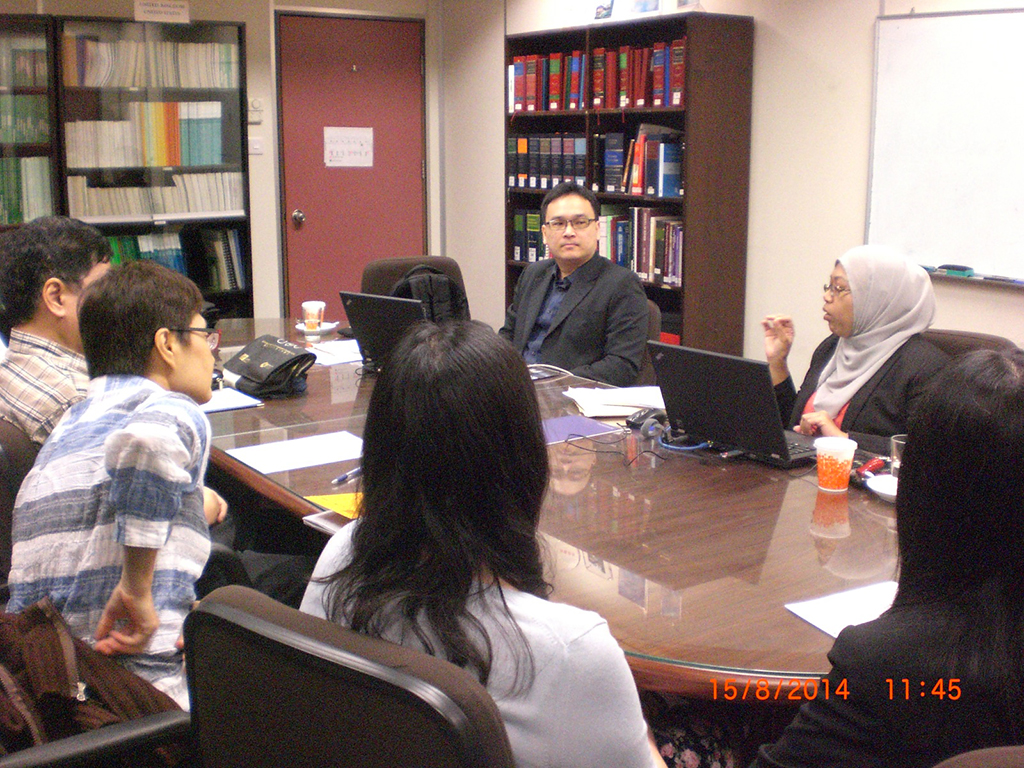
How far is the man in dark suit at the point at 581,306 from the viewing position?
3.42m

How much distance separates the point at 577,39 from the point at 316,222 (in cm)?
200

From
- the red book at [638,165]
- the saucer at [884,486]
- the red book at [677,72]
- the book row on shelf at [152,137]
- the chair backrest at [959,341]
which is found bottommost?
the saucer at [884,486]

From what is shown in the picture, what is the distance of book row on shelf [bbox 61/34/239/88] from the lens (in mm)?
5062

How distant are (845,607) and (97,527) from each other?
1.20 metres

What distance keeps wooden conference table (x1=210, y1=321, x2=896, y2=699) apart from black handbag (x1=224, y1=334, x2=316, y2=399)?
0.39 m

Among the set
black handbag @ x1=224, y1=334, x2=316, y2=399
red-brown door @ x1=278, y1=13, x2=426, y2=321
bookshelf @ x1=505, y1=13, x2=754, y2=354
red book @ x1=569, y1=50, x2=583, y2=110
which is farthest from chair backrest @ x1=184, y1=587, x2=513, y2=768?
red-brown door @ x1=278, y1=13, x2=426, y2=321

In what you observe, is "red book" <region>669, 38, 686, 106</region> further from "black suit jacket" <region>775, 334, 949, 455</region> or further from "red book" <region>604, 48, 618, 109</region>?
"black suit jacket" <region>775, 334, 949, 455</region>

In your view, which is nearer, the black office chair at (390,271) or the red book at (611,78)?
the black office chair at (390,271)

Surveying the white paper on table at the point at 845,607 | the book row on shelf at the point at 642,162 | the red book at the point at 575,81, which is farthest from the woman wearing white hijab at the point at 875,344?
the red book at the point at 575,81

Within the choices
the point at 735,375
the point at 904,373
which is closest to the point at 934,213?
the point at 904,373

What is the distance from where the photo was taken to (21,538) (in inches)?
67.2

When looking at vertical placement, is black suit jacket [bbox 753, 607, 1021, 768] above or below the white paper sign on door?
below

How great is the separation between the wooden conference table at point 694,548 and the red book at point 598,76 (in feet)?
9.26

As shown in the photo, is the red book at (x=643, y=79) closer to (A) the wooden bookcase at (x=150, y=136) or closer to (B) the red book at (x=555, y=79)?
(B) the red book at (x=555, y=79)
